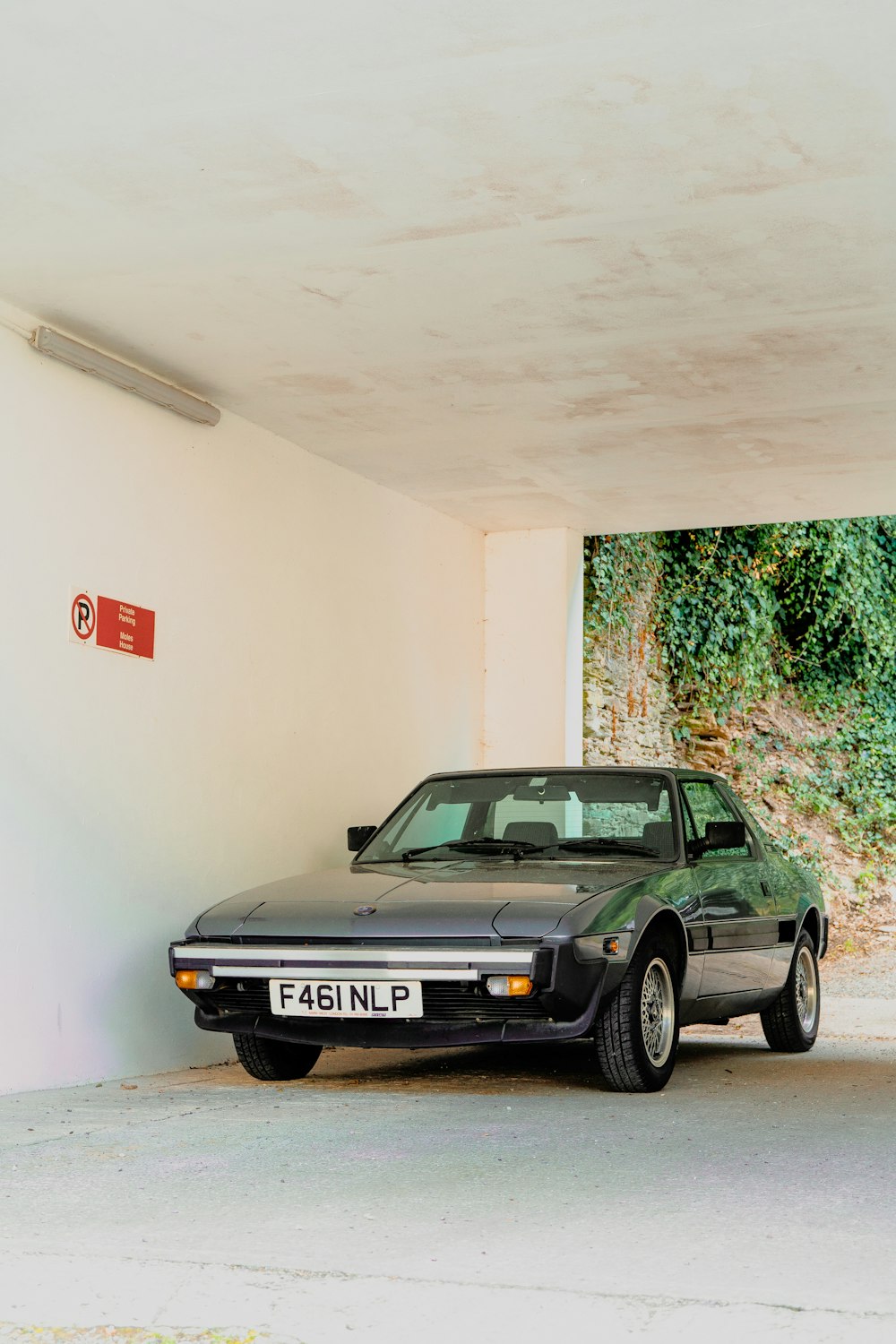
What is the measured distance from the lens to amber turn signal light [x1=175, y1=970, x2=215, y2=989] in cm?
642

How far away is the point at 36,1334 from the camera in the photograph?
124 inches

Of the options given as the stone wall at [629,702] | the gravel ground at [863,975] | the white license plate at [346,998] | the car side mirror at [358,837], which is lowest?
the gravel ground at [863,975]

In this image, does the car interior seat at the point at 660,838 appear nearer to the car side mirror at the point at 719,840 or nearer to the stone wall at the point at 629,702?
the car side mirror at the point at 719,840

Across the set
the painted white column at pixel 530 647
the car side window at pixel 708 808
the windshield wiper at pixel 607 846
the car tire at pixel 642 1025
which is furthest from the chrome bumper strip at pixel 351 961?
the painted white column at pixel 530 647

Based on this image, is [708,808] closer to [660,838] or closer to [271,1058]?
[660,838]

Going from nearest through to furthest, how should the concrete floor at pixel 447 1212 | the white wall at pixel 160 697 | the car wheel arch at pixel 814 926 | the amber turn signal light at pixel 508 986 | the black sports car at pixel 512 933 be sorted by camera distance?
the concrete floor at pixel 447 1212, the amber turn signal light at pixel 508 986, the black sports car at pixel 512 933, the white wall at pixel 160 697, the car wheel arch at pixel 814 926

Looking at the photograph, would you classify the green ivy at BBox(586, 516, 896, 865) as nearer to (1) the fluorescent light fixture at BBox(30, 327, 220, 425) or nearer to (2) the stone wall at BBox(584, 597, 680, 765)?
(2) the stone wall at BBox(584, 597, 680, 765)

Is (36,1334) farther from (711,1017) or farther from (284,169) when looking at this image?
(711,1017)

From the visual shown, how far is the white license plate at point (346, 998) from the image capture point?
6.04m

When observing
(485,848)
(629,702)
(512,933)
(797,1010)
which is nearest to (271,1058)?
(485,848)

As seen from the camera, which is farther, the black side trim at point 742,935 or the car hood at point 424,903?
the black side trim at point 742,935

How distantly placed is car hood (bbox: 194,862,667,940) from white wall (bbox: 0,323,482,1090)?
39.1 inches

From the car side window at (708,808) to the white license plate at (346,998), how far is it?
7.12 ft

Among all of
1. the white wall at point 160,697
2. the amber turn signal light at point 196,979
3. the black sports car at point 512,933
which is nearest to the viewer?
the black sports car at point 512,933
